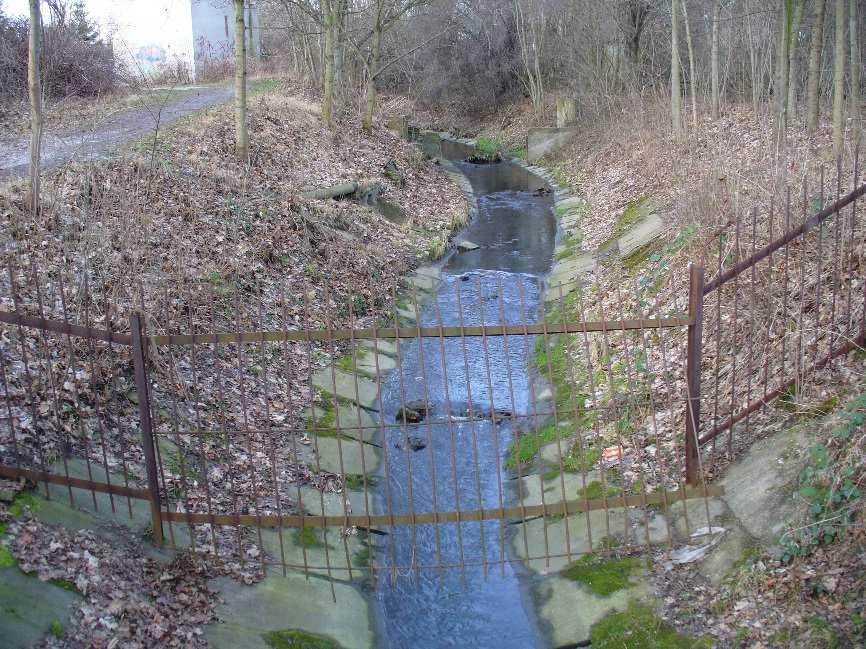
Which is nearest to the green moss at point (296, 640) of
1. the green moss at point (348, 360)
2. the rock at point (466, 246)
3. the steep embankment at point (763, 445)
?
the steep embankment at point (763, 445)

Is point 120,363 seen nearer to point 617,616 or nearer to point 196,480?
point 196,480

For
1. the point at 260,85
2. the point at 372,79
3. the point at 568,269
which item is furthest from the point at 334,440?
the point at 260,85

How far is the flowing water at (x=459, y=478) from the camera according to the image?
20.8 feet

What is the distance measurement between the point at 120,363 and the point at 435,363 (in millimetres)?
5364

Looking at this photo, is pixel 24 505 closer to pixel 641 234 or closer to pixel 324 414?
pixel 324 414

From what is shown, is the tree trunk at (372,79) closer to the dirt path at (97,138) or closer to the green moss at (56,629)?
the dirt path at (97,138)

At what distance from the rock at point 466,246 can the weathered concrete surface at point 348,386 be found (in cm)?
857

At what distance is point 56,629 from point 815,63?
45.8 feet

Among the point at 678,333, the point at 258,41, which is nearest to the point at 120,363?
the point at 678,333

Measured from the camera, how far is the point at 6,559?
15.9ft

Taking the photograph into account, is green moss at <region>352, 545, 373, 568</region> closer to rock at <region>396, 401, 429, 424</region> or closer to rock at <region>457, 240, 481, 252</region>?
rock at <region>396, 401, 429, 424</region>

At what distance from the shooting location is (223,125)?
55.1 feet

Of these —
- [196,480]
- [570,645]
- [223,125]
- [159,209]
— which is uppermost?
[223,125]

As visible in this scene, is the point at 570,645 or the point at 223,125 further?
the point at 223,125
